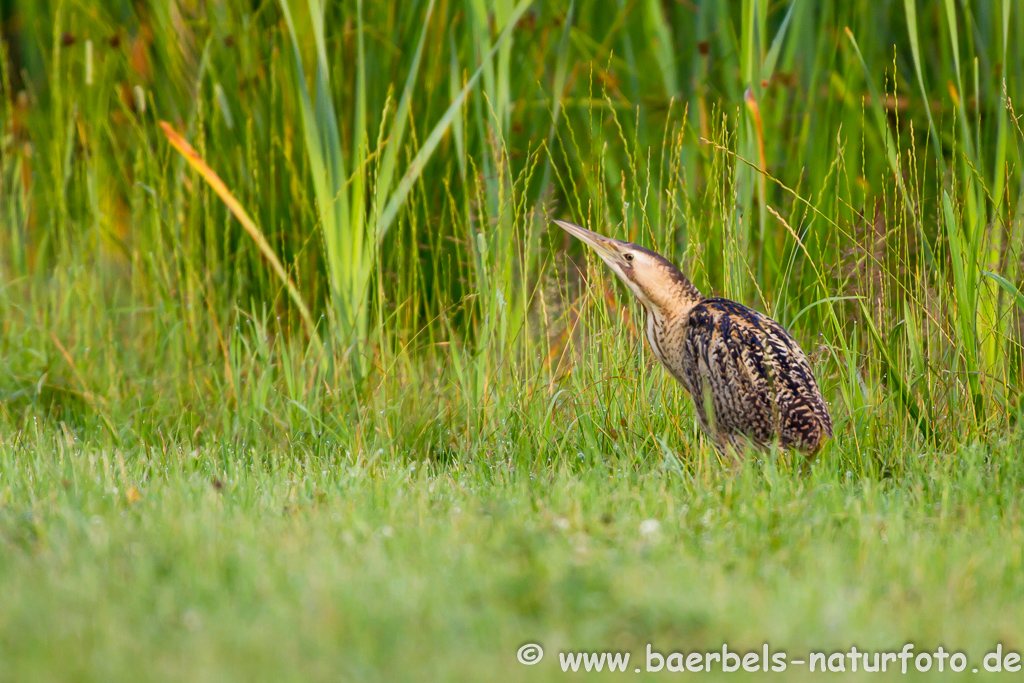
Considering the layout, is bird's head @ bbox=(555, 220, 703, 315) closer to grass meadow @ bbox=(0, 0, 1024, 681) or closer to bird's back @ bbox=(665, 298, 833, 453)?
bird's back @ bbox=(665, 298, 833, 453)

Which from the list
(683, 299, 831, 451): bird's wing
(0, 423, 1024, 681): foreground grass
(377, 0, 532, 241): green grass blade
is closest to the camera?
(0, 423, 1024, 681): foreground grass

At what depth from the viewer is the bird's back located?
3.82m

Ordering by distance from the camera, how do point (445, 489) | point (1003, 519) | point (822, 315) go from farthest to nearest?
point (822, 315), point (445, 489), point (1003, 519)

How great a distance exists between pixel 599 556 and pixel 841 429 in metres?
1.74

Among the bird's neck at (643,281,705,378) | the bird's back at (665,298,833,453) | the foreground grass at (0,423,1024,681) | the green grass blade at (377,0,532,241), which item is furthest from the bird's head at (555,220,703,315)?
the green grass blade at (377,0,532,241)

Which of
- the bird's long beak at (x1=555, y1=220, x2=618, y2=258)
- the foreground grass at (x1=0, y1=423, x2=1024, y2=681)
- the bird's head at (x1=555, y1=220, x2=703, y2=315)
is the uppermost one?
the bird's long beak at (x1=555, y1=220, x2=618, y2=258)

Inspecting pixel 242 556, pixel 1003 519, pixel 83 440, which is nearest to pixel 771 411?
pixel 1003 519

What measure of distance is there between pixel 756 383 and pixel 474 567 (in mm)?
1485

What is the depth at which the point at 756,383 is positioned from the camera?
12.5 ft

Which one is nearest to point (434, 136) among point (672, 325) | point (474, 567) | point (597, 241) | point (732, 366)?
point (597, 241)

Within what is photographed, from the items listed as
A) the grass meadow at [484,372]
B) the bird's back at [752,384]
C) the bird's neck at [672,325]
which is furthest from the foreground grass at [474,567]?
the bird's neck at [672,325]

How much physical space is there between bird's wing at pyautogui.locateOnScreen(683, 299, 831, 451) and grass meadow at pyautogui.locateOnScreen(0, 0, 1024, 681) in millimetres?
155

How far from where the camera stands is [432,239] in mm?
5699

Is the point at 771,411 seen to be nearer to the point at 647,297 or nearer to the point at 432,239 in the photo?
the point at 647,297
